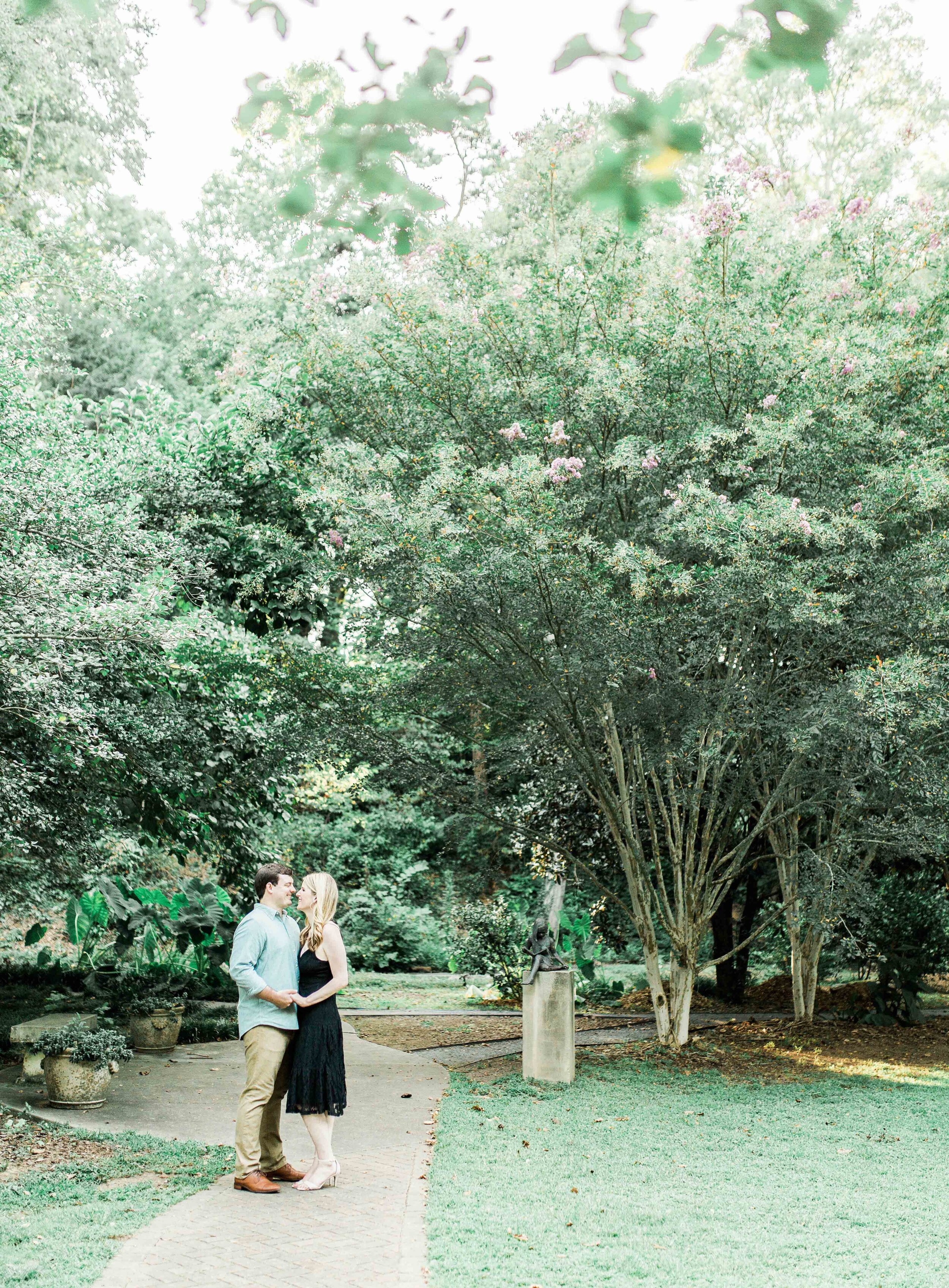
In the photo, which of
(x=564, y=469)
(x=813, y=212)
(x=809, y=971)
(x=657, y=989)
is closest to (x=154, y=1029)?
(x=657, y=989)

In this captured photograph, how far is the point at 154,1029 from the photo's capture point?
33.6ft

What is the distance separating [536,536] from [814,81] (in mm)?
5165

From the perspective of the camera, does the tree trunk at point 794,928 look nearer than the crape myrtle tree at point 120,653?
No

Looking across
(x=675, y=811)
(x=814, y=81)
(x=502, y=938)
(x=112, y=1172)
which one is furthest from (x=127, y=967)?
(x=814, y=81)

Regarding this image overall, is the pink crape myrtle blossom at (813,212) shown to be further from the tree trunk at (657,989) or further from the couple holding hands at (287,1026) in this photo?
the couple holding hands at (287,1026)

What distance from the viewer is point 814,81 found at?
316 centimetres

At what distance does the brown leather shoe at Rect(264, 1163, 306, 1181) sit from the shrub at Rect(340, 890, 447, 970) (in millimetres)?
12660

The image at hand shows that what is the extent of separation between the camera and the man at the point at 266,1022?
5242 millimetres

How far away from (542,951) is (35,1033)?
425 centimetres

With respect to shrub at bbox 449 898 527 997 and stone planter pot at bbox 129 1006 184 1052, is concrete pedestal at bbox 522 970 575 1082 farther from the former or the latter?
shrub at bbox 449 898 527 997

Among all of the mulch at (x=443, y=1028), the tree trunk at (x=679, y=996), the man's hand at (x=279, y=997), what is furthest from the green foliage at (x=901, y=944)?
the man's hand at (x=279, y=997)

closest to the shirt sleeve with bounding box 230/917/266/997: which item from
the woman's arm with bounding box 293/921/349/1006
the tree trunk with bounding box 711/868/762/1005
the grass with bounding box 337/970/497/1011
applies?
the woman's arm with bounding box 293/921/349/1006

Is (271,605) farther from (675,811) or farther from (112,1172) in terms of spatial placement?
(112,1172)

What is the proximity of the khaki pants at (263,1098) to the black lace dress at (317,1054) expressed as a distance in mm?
64
